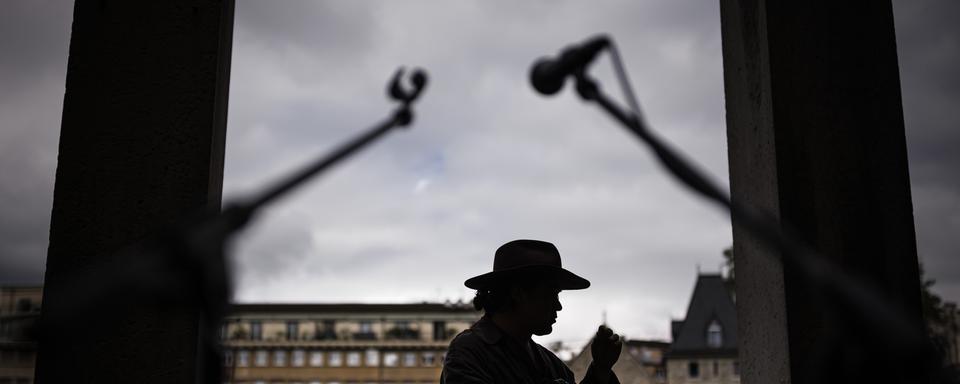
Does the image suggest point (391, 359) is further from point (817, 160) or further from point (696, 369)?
point (817, 160)

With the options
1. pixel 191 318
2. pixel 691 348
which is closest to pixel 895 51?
pixel 191 318

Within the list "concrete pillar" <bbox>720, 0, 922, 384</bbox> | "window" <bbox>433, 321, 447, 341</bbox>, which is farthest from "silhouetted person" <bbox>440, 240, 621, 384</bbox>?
"window" <bbox>433, 321, 447, 341</bbox>

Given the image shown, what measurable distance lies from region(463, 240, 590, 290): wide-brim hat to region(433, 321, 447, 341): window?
8438cm

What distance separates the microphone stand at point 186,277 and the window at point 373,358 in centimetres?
9024

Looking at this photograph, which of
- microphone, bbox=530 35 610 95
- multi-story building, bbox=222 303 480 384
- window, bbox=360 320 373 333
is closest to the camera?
microphone, bbox=530 35 610 95

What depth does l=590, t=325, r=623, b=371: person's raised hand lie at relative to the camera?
3.34 meters

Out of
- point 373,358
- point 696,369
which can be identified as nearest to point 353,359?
point 373,358

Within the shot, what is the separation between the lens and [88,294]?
1064mm

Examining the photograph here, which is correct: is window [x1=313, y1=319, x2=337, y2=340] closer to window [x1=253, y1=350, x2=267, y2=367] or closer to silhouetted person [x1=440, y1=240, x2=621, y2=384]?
window [x1=253, y1=350, x2=267, y2=367]

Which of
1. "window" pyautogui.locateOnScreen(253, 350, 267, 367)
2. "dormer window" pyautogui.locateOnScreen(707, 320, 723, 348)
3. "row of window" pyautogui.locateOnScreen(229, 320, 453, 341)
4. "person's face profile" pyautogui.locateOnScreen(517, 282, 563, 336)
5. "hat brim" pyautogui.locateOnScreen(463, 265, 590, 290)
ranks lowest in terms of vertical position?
"person's face profile" pyautogui.locateOnScreen(517, 282, 563, 336)

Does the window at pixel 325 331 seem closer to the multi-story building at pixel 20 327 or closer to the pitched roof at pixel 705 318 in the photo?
the pitched roof at pixel 705 318

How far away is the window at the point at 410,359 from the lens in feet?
293

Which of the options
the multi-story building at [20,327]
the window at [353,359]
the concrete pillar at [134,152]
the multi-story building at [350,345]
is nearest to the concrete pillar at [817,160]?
the concrete pillar at [134,152]

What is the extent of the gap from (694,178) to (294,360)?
3675 inches
